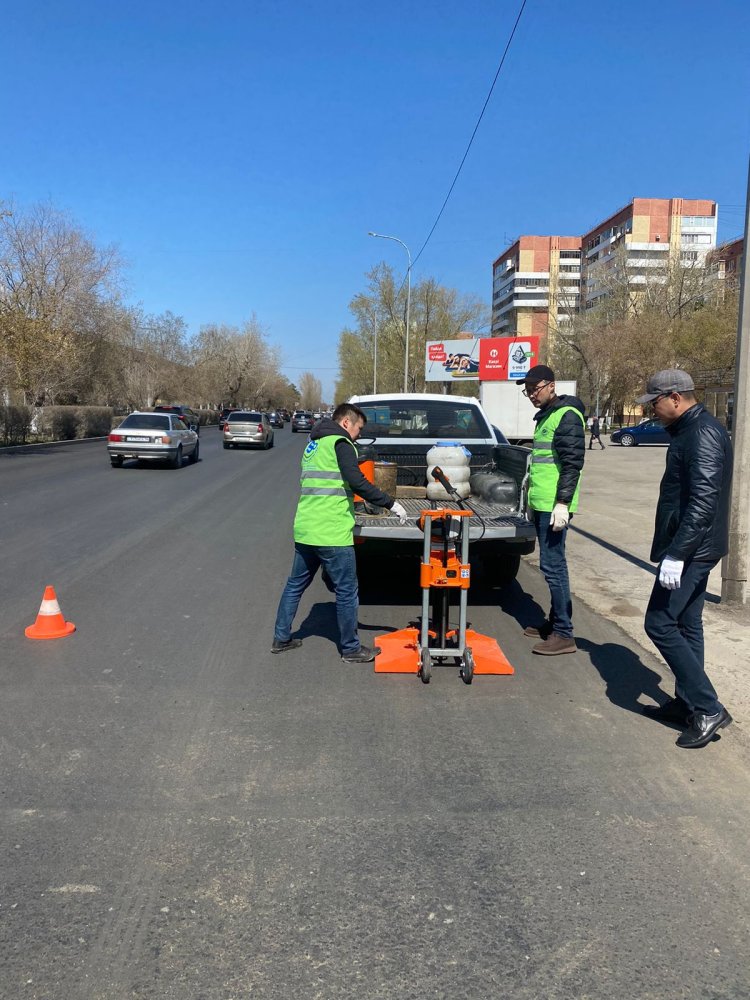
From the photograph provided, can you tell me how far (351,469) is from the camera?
16.8ft

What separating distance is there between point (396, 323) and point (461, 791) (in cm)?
6687

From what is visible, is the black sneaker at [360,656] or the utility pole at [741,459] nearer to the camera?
the black sneaker at [360,656]

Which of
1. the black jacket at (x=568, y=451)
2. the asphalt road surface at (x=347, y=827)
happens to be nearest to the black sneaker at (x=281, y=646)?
the asphalt road surface at (x=347, y=827)

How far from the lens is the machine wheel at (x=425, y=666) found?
16.7 ft

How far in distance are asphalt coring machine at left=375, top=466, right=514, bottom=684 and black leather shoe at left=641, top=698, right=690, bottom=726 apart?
0.96 meters

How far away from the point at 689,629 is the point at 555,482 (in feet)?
5.56

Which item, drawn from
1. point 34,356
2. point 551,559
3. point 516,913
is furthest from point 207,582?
point 34,356

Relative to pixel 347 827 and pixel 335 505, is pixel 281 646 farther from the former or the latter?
pixel 347 827

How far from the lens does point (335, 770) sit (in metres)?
3.80

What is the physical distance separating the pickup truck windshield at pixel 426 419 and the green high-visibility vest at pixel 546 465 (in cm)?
292

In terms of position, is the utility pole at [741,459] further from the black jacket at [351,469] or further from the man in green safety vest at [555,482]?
the black jacket at [351,469]

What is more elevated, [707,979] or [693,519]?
[693,519]

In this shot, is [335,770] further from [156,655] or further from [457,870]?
[156,655]

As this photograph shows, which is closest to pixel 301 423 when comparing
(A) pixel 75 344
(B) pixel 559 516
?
(A) pixel 75 344
